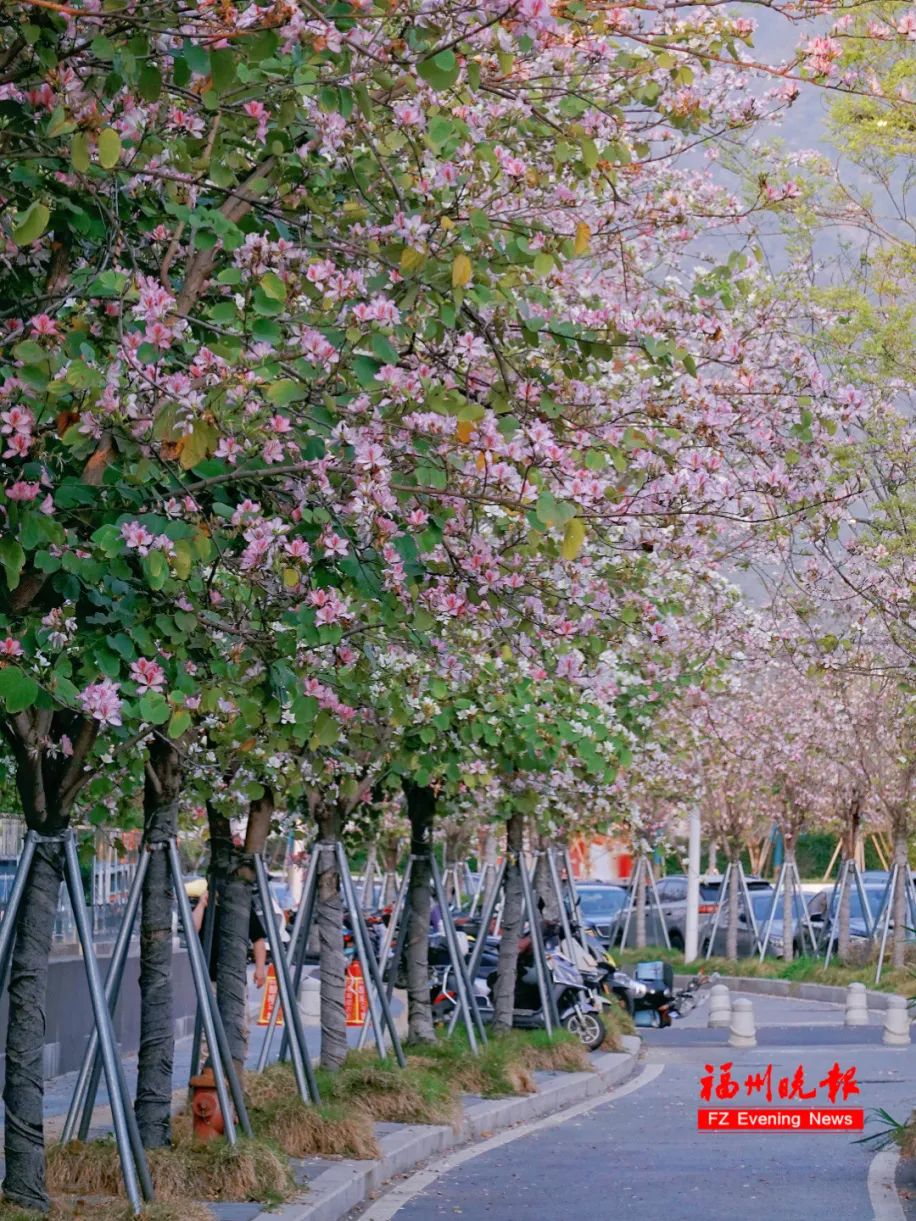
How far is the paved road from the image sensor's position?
11.3 m

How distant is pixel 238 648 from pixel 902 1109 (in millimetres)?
10164

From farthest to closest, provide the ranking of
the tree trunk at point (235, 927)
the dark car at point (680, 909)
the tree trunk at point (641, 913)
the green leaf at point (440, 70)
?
1. the dark car at point (680, 909)
2. the tree trunk at point (641, 913)
3. the tree trunk at point (235, 927)
4. the green leaf at point (440, 70)

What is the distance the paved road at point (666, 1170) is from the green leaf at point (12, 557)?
544cm

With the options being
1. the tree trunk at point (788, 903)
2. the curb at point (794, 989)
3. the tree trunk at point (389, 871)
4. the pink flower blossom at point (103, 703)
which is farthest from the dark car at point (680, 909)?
the pink flower blossom at point (103, 703)

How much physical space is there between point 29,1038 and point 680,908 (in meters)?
39.5

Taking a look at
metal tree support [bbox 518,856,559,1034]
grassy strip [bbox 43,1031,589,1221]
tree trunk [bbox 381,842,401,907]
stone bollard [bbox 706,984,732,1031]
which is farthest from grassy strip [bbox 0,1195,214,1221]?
tree trunk [bbox 381,842,401,907]

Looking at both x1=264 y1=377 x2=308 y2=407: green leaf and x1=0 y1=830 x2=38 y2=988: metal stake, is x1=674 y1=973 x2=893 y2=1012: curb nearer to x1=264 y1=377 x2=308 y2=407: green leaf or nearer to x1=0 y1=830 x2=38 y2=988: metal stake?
x1=0 y1=830 x2=38 y2=988: metal stake

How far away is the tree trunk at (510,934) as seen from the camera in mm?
21531

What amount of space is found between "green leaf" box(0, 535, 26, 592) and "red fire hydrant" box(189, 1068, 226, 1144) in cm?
522

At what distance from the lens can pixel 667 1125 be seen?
1639 centimetres

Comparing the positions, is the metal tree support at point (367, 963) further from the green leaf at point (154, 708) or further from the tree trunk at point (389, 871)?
the tree trunk at point (389, 871)

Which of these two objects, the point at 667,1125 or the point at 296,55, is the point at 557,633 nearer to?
the point at 296,55

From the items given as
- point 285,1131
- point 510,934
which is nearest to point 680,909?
point 510,934

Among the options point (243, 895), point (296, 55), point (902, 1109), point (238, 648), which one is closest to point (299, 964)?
point (243, 895)
